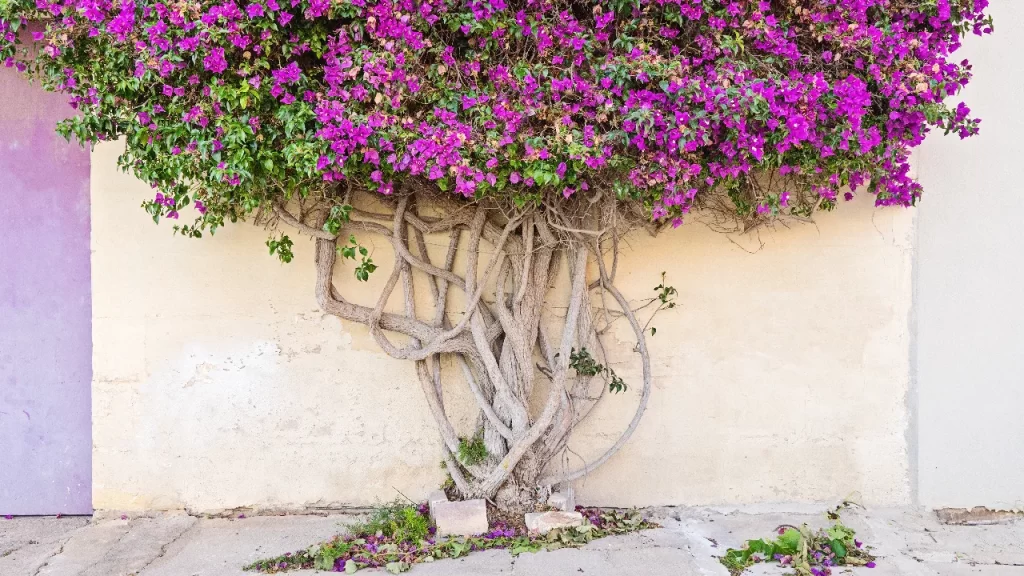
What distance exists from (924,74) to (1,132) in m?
4.58

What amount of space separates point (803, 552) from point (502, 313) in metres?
1.71

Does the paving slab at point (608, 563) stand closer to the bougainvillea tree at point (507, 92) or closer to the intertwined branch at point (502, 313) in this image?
the intertwined branch at point (502, 313)

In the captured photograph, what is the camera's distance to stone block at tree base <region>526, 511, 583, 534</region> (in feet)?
12.1

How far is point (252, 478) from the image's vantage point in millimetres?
4055

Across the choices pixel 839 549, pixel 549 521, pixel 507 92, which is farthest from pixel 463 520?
pixel 507 92

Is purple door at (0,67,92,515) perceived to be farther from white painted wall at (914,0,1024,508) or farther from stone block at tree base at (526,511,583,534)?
white painted wall at (914,0,1024,508)

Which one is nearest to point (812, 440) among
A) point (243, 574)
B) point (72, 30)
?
point (243, 574)

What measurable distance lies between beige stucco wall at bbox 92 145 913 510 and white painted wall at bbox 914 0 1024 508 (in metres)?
0.15

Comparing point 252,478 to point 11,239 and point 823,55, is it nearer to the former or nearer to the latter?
point 11,239

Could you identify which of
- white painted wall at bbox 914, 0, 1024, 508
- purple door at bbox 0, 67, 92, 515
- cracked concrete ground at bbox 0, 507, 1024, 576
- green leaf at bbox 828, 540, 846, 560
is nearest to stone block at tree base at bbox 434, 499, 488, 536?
cracked concrete ground at bbox 0, 507, 1024, 576

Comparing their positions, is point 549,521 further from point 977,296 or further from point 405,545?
point 977,296

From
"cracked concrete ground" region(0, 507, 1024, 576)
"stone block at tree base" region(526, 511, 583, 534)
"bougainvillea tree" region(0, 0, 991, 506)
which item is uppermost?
"bougainvillea tree" region(0, 0, 991, 506)

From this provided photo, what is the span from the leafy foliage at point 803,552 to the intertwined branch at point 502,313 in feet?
2.61

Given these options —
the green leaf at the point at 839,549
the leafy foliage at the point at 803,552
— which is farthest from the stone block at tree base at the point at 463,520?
the green leaf at the point at 839,549
